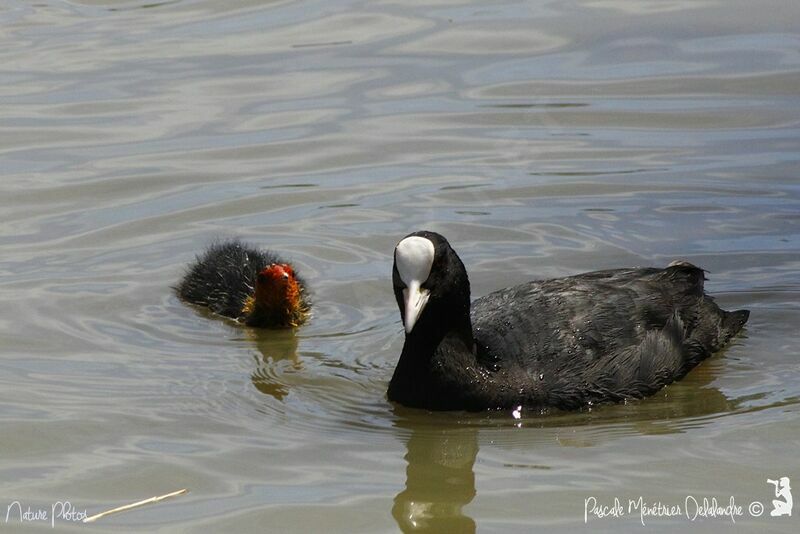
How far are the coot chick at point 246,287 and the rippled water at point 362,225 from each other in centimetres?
14

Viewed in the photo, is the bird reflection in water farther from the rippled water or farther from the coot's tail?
the coot's tail

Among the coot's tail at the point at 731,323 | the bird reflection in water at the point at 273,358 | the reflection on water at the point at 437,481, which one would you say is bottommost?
the bird reflection in water at the point at 273,358

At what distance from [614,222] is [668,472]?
3.69 meters

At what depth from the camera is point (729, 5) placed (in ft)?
47.9

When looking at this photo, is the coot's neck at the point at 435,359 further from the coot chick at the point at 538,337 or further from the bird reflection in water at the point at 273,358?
the bird reflection in water at the point at 273,358

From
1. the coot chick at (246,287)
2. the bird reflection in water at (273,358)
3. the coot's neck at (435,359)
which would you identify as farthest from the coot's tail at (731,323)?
the coot chick at (246,287)

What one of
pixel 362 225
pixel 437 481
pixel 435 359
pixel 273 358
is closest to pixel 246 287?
pixel 273 358

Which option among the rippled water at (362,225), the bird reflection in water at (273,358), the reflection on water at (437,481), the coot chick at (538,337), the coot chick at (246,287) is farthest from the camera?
the coot chick at (246,287)

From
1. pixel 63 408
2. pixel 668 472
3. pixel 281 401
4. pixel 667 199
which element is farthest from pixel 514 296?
pixel 667 199

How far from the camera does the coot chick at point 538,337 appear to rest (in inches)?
256

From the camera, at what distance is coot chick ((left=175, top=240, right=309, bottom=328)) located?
797cm

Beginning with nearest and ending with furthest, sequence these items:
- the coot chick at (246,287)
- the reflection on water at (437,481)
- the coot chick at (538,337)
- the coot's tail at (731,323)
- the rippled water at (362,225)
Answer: the reflection on water at (437,481), the rippled water at (362,225), the coot chick at (538,337), the coot's tail at (731,323), the coot chick at (246,287)

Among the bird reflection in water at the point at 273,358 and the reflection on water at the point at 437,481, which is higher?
the reflection on water at the point at 437,481

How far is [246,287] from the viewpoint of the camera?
832cm
